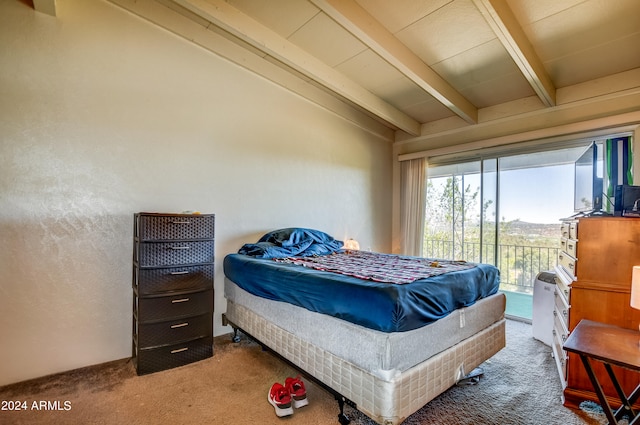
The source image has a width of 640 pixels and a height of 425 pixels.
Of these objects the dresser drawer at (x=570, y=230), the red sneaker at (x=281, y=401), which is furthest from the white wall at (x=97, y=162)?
the dresser drawer at (x=570, y=230)

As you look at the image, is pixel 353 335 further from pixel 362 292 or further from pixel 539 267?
pixel 539 267

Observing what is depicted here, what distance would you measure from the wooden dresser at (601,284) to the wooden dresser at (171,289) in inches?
101

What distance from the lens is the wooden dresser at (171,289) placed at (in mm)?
2148

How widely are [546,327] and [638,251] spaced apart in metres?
1.48

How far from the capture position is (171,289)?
2256mm

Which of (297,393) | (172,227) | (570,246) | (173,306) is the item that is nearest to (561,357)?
(570,246)

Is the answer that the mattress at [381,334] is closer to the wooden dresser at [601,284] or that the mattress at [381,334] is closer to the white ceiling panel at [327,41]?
the wooden dresser at [601,284]

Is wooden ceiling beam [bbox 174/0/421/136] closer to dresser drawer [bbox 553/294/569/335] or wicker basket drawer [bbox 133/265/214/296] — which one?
wicker basket drawer [bbox 133/265/214/296]

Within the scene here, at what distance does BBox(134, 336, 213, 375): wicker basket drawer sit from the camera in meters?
2.13

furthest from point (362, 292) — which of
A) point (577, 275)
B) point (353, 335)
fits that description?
point (577, 275)

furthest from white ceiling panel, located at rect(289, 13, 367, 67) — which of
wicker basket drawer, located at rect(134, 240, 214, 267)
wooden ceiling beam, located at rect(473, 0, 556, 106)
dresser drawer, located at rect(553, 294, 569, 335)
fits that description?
dresser drawer, located at rect(553, 294, 569, 335)

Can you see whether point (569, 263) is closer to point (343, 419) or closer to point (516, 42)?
point (516, 42)

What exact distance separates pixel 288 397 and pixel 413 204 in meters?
3.50

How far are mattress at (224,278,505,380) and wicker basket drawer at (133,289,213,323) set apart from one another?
45 centimetres
